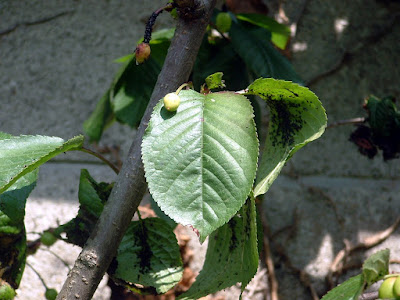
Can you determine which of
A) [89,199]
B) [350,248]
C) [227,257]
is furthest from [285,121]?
[350,248]

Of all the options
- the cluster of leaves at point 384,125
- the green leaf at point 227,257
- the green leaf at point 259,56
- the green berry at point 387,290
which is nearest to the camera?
the green berry at point 387,290

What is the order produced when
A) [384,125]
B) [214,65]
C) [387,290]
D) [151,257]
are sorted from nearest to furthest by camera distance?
[387,290] → [151,257] → [214,65] → [384,125]

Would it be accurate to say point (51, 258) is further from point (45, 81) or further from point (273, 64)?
point (273, 64)

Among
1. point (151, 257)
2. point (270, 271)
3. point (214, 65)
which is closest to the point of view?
point (151, 257)

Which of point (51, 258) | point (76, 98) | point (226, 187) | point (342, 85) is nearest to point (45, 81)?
point (76, 98)

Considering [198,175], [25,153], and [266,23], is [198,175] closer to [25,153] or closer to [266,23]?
[25,153]

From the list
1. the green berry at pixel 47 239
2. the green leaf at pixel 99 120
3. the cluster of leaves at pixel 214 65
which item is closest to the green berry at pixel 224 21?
the cluster of leaves at pixel 214 65

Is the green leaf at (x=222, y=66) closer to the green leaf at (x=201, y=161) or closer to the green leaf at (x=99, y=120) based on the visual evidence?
the green leaf at (x=99, y=120)
